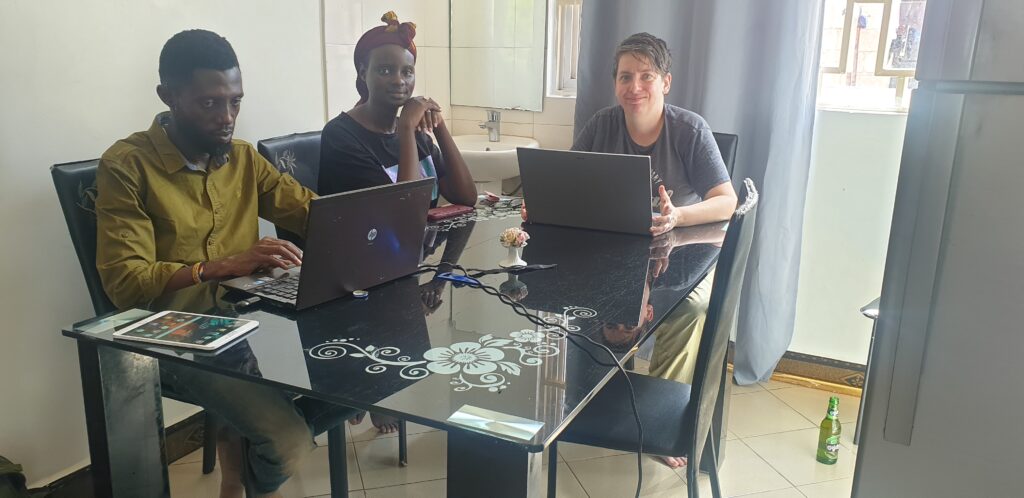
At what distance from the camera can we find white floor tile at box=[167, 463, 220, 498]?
2.05 meters

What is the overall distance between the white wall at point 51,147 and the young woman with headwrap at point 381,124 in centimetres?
48

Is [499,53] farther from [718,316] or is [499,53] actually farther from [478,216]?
[718,316]

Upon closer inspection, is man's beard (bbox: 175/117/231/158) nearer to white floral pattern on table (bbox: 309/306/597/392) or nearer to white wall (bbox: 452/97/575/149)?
white floral pattern on table (bbox: 309/306/597/392)

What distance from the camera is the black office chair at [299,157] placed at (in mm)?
2109

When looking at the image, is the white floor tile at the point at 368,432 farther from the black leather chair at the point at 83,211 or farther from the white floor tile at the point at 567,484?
the black leather chair at the point at 83,211

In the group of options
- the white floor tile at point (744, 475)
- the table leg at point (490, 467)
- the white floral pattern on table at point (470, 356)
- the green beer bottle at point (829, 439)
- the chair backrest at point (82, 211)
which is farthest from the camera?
the green beer bottle at point (829, 439)

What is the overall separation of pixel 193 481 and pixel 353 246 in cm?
116

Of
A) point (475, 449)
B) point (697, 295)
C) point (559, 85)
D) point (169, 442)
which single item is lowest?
point (169, 442)

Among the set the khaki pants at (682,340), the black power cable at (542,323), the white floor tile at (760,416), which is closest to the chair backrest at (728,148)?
the khaki pants at (682,340)

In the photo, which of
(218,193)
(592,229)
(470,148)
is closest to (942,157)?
(592,229)

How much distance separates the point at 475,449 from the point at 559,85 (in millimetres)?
2538

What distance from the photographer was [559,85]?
130 inches

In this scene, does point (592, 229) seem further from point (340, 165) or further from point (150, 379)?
point (150, 379)

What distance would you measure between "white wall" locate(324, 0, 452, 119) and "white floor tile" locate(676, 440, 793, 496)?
69.9 inches
